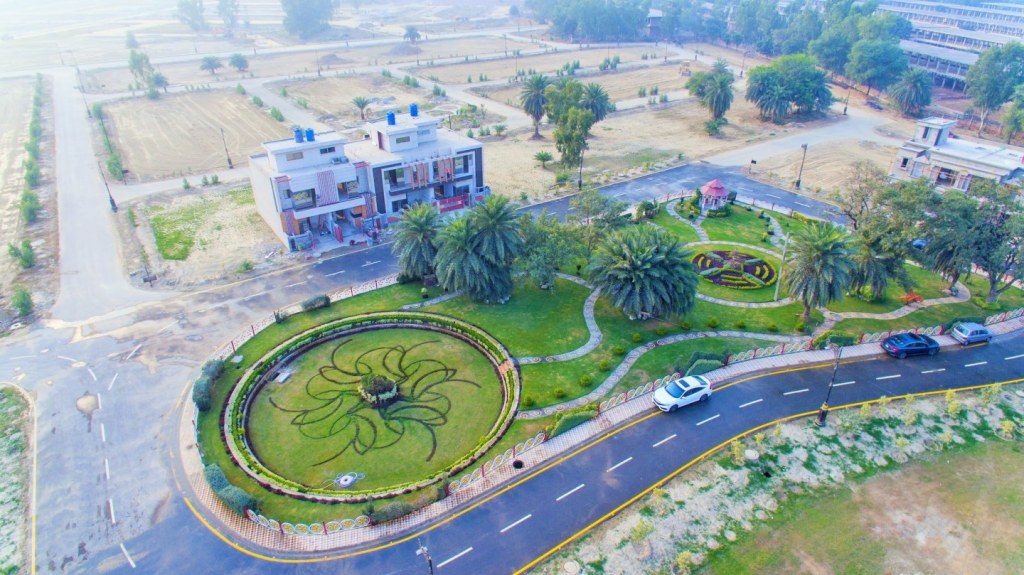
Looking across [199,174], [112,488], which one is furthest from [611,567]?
[199,174]

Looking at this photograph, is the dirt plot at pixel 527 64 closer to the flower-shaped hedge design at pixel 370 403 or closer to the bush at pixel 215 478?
the flower-shaped hedge design at pixel 370 403

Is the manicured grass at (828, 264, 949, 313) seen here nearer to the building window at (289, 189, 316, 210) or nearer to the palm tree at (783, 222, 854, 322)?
the palm tree at (783, 222, 854, 322)

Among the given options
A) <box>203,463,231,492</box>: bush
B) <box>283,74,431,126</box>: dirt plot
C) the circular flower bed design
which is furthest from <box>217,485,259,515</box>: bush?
<box>283,74,431,126</box>: dirt plot

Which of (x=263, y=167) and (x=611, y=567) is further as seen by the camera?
(x=263, y=167)

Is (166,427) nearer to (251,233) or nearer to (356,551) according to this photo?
(356,551)

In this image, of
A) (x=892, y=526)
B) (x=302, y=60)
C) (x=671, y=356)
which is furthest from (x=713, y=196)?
(x=302, y=60)

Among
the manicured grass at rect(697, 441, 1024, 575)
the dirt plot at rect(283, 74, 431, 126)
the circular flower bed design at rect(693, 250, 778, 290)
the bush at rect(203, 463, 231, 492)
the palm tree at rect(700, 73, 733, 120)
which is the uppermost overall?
the palm tree at rect(700, 73, 733, 120)

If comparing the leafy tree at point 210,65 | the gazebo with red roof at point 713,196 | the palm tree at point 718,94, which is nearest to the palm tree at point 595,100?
the palm tree at point 718,94
